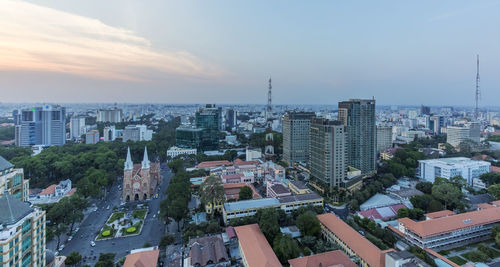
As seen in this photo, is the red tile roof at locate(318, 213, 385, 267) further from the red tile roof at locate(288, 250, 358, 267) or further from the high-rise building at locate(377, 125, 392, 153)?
the high-rise building at locate(377, 125, 392, 153)

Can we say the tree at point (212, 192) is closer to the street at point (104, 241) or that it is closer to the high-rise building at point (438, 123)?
the street at point (104, 241)

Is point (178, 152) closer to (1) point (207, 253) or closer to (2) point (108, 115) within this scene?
(1) point (207, 253)

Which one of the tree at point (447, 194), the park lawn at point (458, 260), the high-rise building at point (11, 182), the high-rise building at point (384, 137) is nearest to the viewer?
the high-rise building at point (11, 182)

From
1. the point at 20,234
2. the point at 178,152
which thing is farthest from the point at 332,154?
the point at 178,152

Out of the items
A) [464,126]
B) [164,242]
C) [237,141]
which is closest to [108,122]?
[237,141]

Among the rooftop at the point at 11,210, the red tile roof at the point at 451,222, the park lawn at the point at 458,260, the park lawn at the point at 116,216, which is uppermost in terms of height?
the rooftop at the point at 11,210

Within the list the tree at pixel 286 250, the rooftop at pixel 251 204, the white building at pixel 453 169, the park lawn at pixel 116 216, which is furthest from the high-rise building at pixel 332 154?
the park lawn at pixel 116 216

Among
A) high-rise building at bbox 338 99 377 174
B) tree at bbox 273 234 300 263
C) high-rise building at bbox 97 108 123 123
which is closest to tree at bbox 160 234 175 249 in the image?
tree at bbox 273 234 300 263
